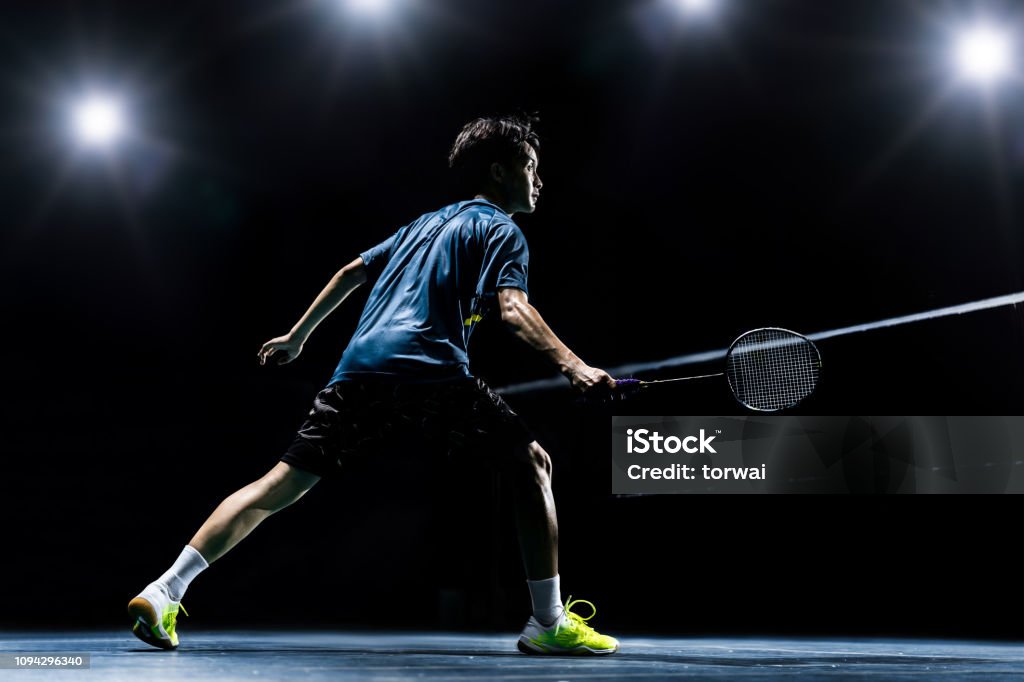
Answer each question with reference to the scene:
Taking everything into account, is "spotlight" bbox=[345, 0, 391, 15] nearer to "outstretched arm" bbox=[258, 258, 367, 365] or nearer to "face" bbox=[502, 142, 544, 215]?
"face" bbox=[502, 142, 544, 215]

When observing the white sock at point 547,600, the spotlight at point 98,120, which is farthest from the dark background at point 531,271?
the white sock at point 547,600

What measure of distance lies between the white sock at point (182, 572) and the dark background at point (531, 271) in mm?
2855

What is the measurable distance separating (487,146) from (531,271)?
2.88m

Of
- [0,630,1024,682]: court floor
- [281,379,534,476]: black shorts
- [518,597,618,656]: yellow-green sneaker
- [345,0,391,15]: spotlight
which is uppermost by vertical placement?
[345,0,391,15]: spotlight

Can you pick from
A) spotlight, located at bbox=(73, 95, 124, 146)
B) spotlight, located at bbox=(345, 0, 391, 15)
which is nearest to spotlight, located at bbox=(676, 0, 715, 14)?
spotlight, located at bbox=(345, 0, 391, 15)

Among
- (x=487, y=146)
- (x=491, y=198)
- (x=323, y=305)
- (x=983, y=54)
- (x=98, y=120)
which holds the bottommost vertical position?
(x=323, y=305)

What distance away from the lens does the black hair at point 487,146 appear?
291 cm

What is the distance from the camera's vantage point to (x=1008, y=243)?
4801mm

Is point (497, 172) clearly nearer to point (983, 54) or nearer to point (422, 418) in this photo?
point (422, 418)

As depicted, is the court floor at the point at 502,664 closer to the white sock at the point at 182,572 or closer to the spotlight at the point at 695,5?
the white sock at the point at 182,572

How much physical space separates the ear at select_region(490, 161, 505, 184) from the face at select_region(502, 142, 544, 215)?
0.04 feet

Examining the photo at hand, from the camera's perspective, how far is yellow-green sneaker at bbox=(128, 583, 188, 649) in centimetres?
235

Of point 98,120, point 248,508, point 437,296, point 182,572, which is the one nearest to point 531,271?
point 98,120

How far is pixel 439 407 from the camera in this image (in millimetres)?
2559
